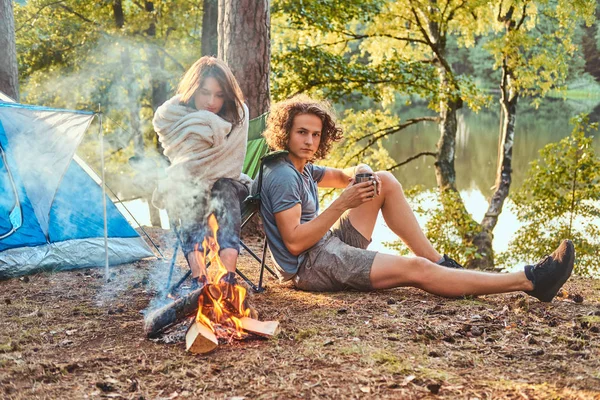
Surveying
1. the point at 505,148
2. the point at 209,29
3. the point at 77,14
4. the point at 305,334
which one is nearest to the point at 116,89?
the point at 77,14

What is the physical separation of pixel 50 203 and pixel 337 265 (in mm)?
2208

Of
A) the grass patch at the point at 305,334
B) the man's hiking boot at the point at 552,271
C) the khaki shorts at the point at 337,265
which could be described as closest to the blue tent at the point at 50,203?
the khaki shorts at the point at 337,265

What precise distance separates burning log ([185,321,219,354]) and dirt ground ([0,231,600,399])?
40 millimetres

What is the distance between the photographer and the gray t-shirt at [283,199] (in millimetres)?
3102

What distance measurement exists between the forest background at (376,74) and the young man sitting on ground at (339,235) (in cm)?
106

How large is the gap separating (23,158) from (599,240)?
6.81m

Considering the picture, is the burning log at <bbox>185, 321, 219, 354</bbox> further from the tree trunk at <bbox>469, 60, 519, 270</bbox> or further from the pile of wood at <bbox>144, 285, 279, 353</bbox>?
the tree trunk at <bbox>469, 60, 519, 270</bbox>

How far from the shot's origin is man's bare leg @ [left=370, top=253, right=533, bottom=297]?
303cm

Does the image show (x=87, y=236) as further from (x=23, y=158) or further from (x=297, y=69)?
(x=297, y=69)

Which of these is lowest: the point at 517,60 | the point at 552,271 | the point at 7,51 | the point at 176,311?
the point at 176,311

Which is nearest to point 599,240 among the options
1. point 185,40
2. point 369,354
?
point 369,354

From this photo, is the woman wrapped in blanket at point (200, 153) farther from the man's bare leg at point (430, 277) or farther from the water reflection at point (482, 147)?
the water reflection at point (482, 147)

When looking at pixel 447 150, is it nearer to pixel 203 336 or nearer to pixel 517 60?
pixel 517 60

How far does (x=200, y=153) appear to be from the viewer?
317 centimetres
